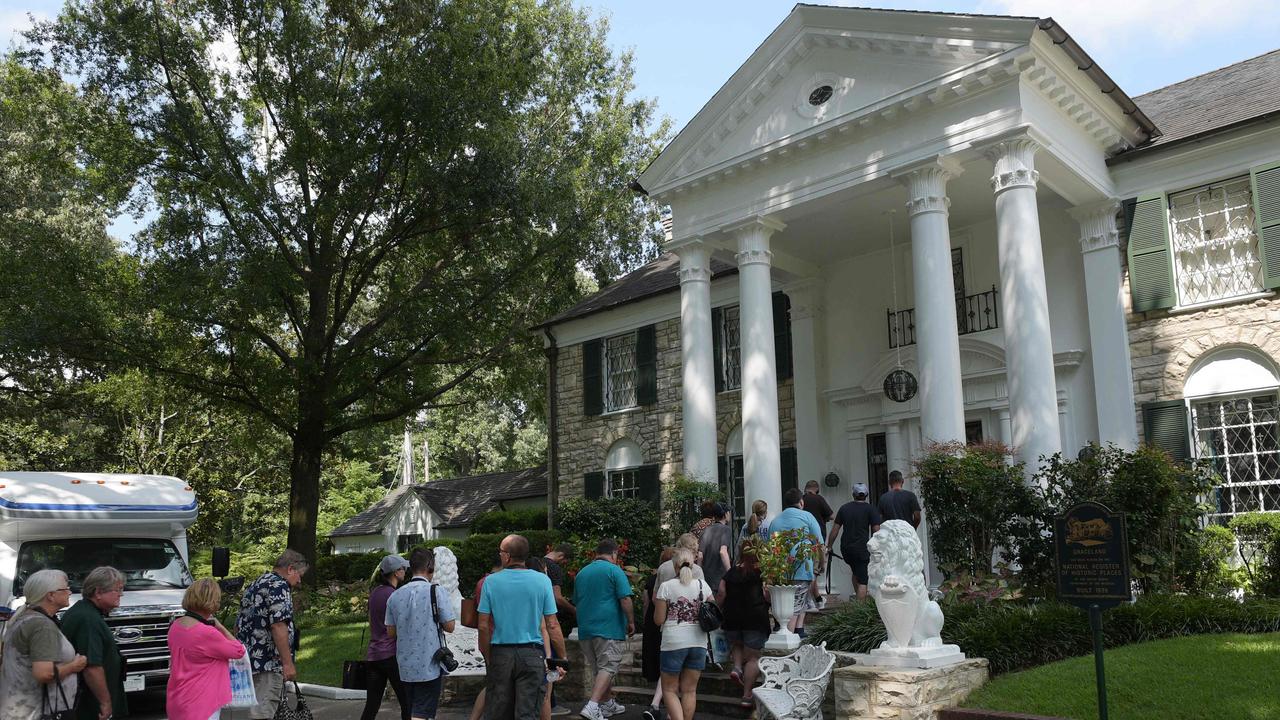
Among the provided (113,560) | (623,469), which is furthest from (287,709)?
(623,469)

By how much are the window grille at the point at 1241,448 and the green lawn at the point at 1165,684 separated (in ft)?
15.3

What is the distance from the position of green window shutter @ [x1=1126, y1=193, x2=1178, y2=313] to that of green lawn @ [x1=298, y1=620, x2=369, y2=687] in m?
11.1

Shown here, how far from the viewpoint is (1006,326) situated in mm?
11875

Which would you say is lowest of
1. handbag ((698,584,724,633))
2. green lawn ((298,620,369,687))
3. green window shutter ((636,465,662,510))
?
green lawn ((298,620,369,687))

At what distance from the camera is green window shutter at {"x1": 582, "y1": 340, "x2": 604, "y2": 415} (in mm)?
19906

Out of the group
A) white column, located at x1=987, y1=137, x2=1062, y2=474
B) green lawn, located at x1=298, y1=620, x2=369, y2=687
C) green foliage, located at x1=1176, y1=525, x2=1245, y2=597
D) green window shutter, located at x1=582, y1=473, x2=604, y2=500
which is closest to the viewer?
green foliage, located at x1=1176, y1=525, x2=1245, y2=597

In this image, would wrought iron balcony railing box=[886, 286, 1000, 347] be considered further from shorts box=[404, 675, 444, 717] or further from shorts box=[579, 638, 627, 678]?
shorts box=[404, 675, 444, 717]

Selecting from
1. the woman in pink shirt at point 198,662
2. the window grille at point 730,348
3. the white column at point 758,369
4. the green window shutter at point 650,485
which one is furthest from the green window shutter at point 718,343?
the woman in pink shirt at point 198,662

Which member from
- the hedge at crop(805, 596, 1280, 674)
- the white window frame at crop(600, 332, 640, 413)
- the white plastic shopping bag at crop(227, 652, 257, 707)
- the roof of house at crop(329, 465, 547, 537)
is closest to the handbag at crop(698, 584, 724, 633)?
the hedge at crop(805, 596, 1280, 674)

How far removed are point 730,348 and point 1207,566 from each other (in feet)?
30.4

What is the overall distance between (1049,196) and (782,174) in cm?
393

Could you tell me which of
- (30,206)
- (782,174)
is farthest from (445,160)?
(30,206)

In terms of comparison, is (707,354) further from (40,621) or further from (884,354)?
(40,621)

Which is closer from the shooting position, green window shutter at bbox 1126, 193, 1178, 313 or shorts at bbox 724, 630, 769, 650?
shorts at bbox 724, 630, 769, 650
